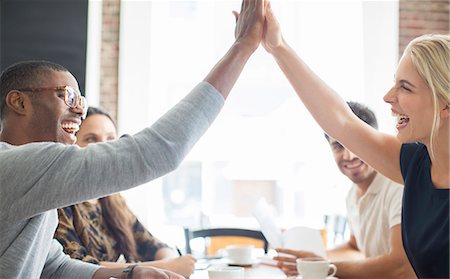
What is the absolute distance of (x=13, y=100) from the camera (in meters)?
1.28

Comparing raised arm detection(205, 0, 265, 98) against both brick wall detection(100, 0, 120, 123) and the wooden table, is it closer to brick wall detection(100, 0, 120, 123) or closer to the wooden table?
the wooden table

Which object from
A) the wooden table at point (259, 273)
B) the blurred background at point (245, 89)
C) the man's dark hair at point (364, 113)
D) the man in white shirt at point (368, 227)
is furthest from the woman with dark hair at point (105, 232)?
the blurred background at point (245, 89)

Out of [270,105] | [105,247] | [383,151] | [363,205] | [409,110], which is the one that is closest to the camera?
[409,110]

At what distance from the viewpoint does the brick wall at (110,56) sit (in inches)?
187

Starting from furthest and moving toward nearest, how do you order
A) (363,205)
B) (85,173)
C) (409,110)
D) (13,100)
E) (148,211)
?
(148,211) < (363,205) < (409,110) < (13,100) < (85,173)

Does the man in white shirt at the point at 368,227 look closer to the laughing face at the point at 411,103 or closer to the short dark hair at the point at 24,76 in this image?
the laughing face at the point at 411,103

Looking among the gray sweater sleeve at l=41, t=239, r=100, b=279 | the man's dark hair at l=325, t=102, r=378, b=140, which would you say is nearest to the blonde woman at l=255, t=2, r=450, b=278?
the man's dark hair at l=325, t=102, r=378, b=140

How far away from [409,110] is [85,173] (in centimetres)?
93

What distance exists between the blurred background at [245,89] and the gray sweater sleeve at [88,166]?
3.69 m

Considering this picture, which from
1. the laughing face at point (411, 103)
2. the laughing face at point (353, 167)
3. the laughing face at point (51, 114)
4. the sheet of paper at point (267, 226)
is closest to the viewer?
the laughing face at point (51, 114)

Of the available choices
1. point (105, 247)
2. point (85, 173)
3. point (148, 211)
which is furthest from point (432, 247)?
point (148, 211)

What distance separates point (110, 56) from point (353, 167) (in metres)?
3.14

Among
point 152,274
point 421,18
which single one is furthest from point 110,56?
point 152,274

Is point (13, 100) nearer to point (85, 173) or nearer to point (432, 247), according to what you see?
point (85, 173)
